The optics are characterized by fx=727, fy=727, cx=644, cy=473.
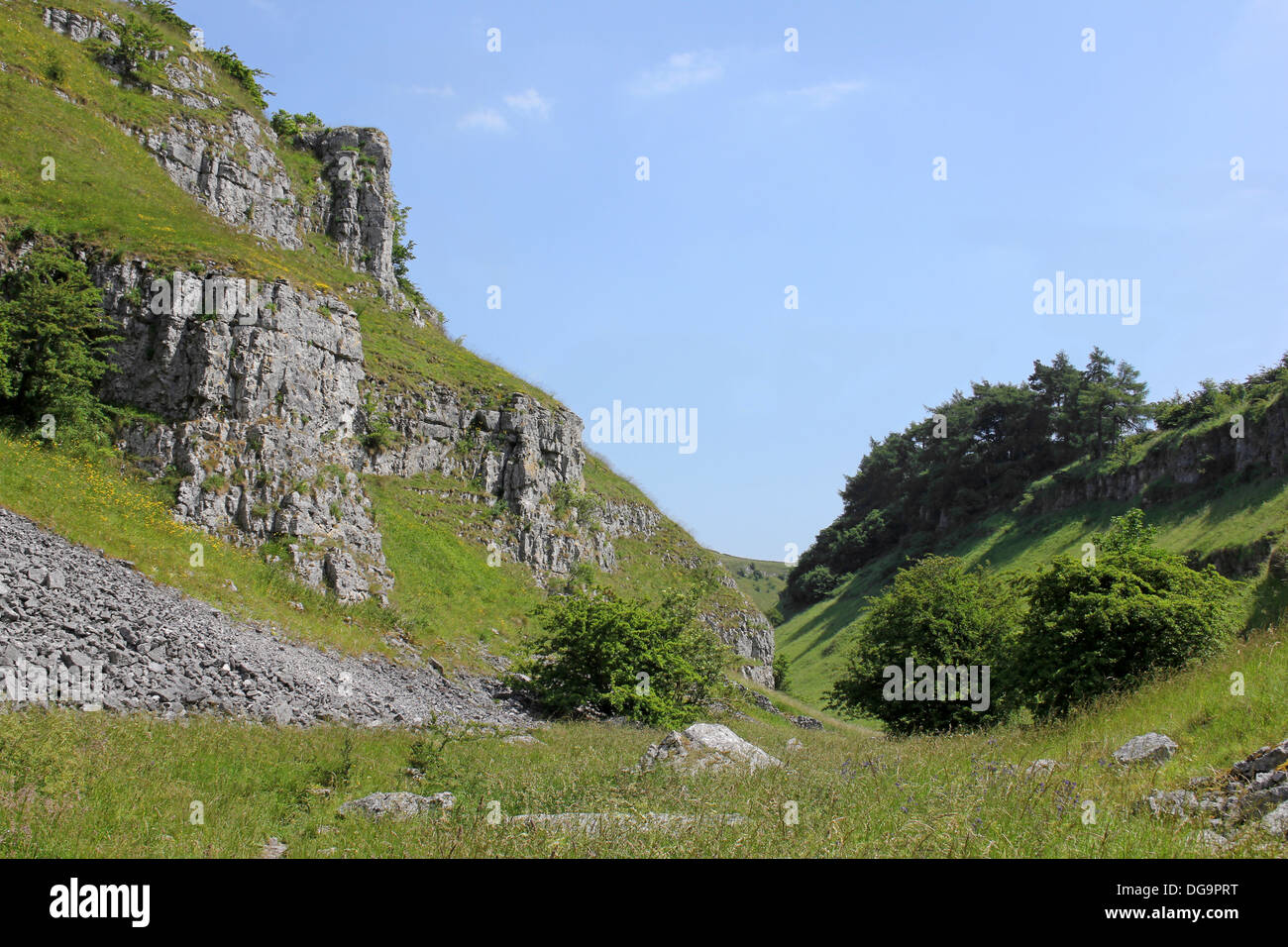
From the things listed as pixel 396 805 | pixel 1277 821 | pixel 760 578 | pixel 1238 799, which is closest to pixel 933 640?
pixel 1238 799

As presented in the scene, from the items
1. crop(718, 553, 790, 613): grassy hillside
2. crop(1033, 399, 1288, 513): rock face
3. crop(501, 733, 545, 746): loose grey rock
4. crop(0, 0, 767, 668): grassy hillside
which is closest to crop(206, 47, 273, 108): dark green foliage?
crop(0, 0, 767, 668): grassy hillside

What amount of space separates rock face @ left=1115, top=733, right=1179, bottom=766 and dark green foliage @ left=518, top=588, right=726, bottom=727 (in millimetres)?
14174

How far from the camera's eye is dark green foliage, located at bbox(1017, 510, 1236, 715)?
17.1 m

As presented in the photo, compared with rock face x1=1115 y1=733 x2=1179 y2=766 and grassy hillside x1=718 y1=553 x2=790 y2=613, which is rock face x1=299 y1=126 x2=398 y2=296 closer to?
rock face x1=1115 y1=733 x2=1179 y2=766

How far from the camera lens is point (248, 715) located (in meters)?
14.9

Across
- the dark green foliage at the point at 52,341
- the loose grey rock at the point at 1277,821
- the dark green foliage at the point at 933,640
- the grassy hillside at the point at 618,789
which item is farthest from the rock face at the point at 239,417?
the loose grey rock at the point at 1277,821

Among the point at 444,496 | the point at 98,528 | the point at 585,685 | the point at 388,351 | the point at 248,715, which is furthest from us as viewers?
the point at 388,351

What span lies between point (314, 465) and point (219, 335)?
524cm

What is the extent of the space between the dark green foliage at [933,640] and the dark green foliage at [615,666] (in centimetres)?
679

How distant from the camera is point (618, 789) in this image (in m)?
9.70

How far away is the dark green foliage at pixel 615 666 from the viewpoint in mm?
22719

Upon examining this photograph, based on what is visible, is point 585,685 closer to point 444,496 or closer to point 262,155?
point 444,496

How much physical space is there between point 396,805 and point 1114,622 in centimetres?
1705
